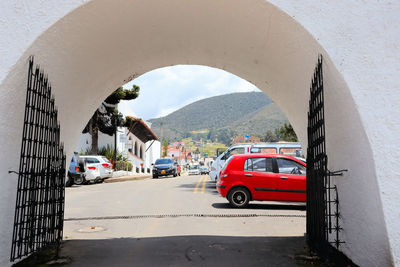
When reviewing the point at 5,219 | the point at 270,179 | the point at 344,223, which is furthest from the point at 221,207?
the point at 5,219

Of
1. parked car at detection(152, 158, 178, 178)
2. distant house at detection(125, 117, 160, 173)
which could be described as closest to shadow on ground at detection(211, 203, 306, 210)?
parked car at detection(152, 158, 178, 178)

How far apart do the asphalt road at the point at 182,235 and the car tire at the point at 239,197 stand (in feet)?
0.75

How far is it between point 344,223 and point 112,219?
5.67 m

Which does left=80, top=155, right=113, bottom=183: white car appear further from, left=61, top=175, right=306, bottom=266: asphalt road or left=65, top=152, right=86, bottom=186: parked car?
left=61, top=175, right=306, bottom=266: asphalt road

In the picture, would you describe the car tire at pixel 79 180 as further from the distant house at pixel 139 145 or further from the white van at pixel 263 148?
the distant house at pixel 139 145

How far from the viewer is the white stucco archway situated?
3672mm

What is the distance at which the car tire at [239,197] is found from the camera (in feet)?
33.4

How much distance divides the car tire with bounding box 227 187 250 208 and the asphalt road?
0.23 metres

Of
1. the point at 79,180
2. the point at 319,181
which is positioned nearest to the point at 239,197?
the point at 319,181

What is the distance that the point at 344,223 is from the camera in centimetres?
465

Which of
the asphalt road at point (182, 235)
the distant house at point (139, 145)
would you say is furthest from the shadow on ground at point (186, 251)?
the distant house at point (139, 145)

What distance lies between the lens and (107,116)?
28.9 metres

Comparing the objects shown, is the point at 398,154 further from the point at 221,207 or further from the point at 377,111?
the point at 221,207

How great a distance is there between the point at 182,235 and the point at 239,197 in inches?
151
